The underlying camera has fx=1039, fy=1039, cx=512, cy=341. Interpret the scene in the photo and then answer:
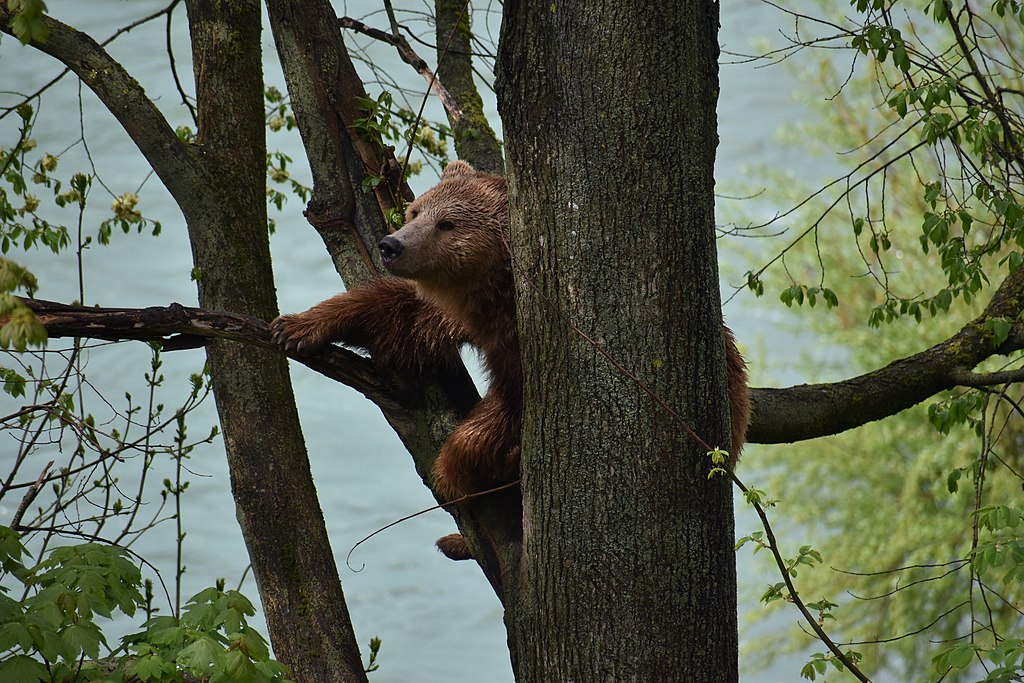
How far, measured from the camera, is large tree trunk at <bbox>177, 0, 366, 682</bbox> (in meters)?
2.47

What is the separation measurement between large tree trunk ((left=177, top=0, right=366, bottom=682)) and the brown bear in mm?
232

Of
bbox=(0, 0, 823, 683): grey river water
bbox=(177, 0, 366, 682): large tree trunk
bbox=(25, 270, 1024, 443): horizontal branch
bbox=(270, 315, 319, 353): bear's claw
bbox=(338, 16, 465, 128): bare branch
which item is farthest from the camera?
bbox=(0, 0, 823, 683): grey river water

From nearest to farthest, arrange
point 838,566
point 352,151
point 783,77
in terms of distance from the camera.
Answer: point 352,151
point 838,566
point 783,77

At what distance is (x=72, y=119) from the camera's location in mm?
7977

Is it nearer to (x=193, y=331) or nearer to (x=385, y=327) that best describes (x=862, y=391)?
(x=385, y=327)

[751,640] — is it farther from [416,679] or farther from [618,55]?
[618,55]

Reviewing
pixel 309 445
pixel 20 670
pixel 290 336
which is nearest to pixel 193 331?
pixel 290 336

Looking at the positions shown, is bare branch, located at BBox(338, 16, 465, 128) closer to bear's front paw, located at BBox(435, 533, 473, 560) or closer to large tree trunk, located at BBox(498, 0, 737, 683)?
bear's front paw, located at BBox(435, 533, 473, 560)

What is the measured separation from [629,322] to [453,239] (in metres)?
0.95

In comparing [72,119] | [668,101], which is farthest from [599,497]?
[72,119]

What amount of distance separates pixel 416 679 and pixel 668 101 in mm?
7090

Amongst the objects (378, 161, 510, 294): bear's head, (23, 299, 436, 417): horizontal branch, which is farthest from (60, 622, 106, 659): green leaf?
(378, 161, 510, 294): bear's head

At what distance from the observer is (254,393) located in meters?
2.53

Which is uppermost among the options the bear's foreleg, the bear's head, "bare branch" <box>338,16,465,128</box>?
"bare branch" <box>338,16,465,128</box>
